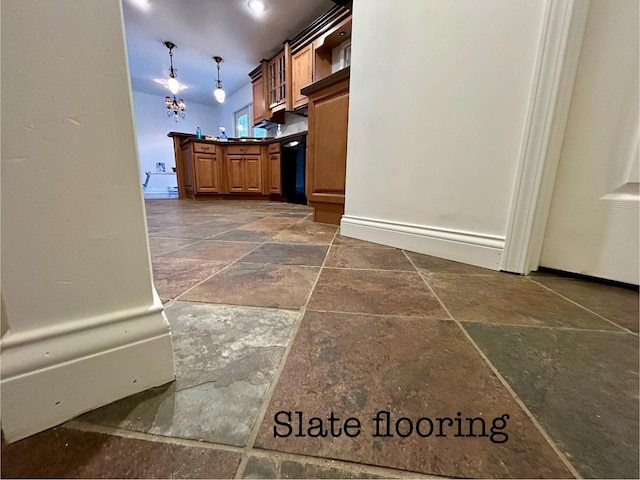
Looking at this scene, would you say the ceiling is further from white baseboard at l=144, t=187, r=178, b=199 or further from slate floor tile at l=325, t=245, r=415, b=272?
slate floor tile at l=325, t=245, r=415, b=272

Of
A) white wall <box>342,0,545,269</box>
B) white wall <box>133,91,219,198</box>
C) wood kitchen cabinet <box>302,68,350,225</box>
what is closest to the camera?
white wall <box>342,0,545,269</box>

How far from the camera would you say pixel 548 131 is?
909 mm

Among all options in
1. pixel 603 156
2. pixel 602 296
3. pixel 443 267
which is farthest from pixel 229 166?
pixel 602 296

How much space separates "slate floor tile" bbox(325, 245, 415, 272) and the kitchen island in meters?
3.67

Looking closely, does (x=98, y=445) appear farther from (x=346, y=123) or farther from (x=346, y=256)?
(x=346, y=123)

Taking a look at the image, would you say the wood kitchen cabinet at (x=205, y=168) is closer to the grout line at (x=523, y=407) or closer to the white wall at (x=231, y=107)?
the white wall at (x=231, y=107)

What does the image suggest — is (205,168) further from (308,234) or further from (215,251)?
(215,251)

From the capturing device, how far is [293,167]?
4.38m

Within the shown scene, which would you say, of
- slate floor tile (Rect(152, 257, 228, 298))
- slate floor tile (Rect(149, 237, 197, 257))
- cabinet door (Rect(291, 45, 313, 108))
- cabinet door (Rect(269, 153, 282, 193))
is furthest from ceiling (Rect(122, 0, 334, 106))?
slate floor tile (Rect(152, 257, 228, 298))

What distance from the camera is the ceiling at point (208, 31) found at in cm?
347

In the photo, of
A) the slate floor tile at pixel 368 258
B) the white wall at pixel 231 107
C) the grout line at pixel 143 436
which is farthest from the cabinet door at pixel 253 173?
the grout line at pixel 143 436

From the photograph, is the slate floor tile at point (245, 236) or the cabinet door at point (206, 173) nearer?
the slate floor tile at point (245, 236)

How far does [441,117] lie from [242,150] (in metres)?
4.50

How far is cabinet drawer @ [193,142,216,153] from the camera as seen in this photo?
479 centimetres
